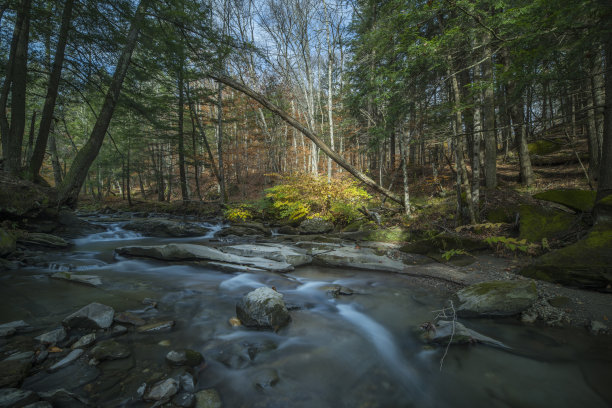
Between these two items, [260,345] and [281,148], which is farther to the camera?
[281,148]

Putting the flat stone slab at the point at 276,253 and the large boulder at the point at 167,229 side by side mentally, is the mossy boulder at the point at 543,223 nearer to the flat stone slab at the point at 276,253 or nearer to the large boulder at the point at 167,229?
the flat stone slab at the point at 276,253

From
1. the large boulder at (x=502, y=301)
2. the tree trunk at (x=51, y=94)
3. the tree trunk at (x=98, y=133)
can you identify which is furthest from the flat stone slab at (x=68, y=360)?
the tree trunk at (x=98, y=133)

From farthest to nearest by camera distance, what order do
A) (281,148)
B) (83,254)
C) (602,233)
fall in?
(281,148)
(83,254)
(602,233)

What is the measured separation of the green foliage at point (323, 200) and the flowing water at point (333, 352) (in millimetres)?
5812

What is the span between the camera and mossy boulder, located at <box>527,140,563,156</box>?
581 inches

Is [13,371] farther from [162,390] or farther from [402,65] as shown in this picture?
[402,65]

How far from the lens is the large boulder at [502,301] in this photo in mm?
3533

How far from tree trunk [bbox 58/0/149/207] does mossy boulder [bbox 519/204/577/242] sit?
35.6ft

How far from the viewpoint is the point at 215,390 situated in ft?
7.65

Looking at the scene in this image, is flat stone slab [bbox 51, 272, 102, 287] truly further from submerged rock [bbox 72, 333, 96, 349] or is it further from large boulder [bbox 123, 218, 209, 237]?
large boulder [bbox 123, 218, 209, 237]

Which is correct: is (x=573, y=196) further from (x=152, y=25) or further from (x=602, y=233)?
(x=152, y=25)

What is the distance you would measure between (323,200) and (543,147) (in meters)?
14.7

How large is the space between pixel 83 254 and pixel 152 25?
20.8 ft

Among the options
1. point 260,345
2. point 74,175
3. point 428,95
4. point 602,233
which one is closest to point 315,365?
point 260,345
